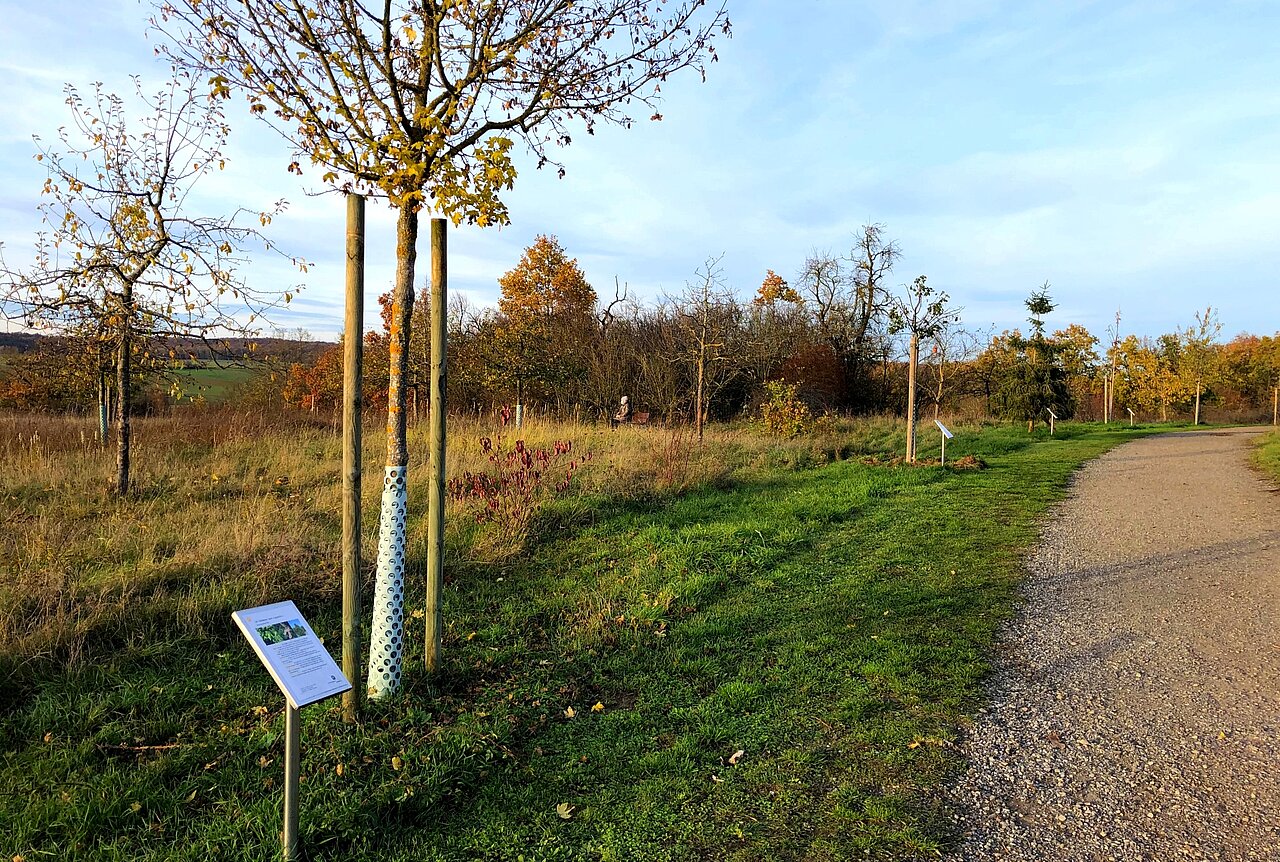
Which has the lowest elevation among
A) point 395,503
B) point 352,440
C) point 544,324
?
point 395,503

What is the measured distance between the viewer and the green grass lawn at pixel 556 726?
9.32 ft

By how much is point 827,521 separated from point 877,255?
81.9 feet

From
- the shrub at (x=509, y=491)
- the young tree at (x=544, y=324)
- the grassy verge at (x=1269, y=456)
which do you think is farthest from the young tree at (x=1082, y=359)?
the shrub at (x=509, y=491)

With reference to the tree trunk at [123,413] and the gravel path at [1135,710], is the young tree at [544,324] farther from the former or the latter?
the gravel path at [1135,710]

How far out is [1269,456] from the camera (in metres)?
14.5

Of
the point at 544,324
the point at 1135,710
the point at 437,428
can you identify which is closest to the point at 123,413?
the point at 437,428

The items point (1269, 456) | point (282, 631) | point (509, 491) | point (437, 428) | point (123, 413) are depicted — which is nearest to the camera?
point (282, 631)

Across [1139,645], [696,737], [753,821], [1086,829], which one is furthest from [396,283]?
[1139,645]

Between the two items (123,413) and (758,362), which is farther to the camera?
(758,362)

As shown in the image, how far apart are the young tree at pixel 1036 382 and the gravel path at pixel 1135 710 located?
49.8 ft

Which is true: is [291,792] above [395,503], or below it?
below

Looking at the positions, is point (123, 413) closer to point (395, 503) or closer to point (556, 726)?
point (395, 503)

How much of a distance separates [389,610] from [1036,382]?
77.7ft

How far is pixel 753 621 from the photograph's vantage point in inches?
214
